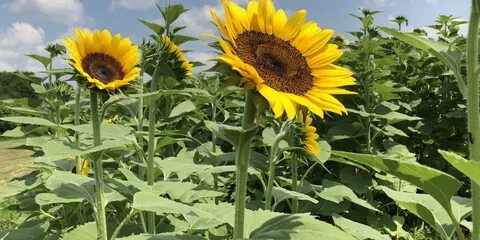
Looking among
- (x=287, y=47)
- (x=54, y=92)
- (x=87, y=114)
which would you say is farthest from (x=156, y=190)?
(x=87, y=114)

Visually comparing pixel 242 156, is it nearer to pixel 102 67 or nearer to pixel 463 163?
pixel 463 163

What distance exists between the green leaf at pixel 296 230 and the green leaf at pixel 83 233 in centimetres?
92

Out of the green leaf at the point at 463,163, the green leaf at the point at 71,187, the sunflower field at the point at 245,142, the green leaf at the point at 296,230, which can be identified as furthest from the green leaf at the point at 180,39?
the green leaf at the point at 463,163

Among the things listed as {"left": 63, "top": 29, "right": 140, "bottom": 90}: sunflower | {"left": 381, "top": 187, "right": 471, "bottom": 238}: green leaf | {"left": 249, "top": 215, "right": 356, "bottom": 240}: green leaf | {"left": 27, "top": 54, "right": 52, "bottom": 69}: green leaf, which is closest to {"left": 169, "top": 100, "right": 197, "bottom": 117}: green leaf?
{"left": 63, "top": 29, "right": 140, "bottom": 90}: sunflower

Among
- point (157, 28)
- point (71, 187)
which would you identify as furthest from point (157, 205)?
point (157, 28)

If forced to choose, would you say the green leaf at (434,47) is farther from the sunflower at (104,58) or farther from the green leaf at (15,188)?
the green leaf at (15,188)

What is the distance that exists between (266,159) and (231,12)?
157cm

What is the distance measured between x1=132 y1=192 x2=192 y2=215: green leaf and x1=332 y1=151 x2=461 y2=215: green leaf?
49cm

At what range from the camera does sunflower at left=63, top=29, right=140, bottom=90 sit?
2.15m

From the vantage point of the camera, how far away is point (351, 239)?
1268mm

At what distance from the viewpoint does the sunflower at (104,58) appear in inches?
84.5

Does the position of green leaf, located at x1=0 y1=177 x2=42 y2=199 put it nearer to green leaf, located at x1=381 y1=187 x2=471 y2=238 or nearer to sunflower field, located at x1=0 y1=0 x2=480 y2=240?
sunflower field, located at x1=0 y1=0 x2=480 y2=240

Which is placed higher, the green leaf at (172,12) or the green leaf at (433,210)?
the green leaf at (172,12)

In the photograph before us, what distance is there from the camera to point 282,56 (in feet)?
4.79
